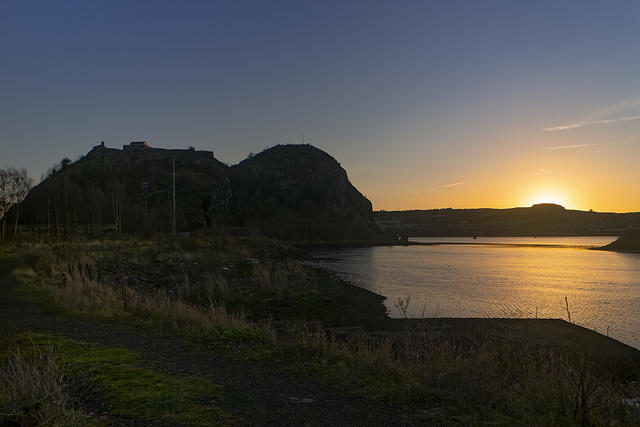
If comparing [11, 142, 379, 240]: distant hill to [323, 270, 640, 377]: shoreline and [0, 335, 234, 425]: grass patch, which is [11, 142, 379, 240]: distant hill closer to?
[323, 270, 640, 377]: shoreline

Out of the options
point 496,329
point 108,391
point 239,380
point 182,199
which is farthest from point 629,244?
point 108,391

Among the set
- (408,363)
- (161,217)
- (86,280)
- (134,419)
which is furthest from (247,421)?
(161,217)

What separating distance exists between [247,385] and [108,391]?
184cm

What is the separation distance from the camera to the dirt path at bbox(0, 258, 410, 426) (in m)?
5.15

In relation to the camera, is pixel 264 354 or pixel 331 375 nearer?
pixel 331 375

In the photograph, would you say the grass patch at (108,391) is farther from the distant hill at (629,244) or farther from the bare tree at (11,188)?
the distant hill at (629,244)

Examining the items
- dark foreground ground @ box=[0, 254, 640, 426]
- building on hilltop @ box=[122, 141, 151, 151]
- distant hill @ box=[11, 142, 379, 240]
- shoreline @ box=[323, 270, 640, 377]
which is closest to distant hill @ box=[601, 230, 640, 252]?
distant hill @ box=[11, 142, 379, 240]

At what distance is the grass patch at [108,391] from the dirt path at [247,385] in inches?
10.2

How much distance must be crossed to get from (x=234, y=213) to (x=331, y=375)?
502 ft

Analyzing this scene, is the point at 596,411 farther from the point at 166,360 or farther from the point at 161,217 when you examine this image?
the point at 161,217

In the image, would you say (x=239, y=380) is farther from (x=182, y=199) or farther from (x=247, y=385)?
(x=182, y=199)

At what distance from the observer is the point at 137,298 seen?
1444 centimetres

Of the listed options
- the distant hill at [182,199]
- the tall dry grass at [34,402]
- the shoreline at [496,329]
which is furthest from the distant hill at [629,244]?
the tall dry grass at [34,402]

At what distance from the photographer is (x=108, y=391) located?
5.66m
